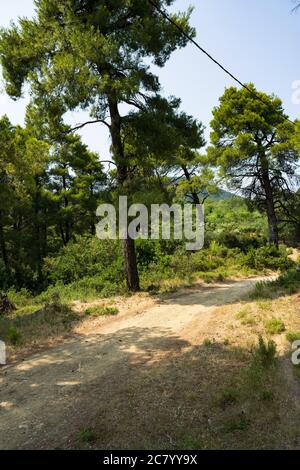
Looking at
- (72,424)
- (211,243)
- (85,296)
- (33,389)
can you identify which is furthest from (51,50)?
(211,243)

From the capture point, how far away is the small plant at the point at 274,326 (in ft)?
26.7

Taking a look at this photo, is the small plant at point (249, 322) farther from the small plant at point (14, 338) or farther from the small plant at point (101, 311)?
the small plant at point (14, 338)

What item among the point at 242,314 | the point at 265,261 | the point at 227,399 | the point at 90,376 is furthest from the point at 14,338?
the point at 265,261

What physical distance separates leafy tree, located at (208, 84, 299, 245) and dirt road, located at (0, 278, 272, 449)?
12.8 meters

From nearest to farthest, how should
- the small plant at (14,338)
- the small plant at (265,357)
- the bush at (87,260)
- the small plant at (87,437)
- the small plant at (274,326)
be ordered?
the small plant at (87,437) → the small plant at (265,357) → the small plant at (274,326) → the small plant at (14,338) → the bush at (87,260)

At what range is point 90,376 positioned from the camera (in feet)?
22.6

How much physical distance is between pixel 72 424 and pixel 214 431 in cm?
180

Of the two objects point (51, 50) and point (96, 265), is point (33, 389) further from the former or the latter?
point (96, 265)

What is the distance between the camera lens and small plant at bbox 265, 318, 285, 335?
8.14 m

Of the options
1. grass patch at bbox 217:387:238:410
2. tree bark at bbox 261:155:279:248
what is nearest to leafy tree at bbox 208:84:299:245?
tree bark at bbox 261:155:279:248

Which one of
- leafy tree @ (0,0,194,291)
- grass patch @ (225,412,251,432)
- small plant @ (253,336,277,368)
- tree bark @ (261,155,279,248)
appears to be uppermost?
leafy tree @ (0,0,194,291)

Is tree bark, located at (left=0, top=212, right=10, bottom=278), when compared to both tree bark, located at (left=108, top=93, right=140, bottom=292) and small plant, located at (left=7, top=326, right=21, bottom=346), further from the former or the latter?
small plant, located at (left=7, top=326, right=21, bottom=346)

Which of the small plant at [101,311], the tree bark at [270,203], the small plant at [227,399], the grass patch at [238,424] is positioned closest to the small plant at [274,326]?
the small plant at [227,399]

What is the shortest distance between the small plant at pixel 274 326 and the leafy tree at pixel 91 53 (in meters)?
6.30
